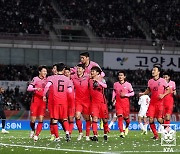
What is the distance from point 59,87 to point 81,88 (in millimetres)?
1148

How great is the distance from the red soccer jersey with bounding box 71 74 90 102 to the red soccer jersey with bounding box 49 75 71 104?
1000 mm

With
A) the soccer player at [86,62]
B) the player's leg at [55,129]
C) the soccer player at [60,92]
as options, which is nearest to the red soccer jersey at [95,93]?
the soccer player at [86,62]

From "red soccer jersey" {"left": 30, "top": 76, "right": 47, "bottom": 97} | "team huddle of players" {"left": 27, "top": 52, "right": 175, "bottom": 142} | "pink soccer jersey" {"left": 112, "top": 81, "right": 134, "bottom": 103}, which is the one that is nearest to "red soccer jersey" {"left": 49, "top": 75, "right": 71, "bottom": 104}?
"team huddle of players" {"left": 27, "top": 52, "right": 175, "bottom": 142}

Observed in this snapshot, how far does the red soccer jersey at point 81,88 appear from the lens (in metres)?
18.1

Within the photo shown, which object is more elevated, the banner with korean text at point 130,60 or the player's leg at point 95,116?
the banner with korean text at point 130,60

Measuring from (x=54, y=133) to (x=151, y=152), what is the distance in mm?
4702

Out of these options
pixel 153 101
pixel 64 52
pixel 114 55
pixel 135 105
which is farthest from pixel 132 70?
pixel 153 101

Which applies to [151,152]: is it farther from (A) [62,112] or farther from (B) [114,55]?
(B) [114,55]

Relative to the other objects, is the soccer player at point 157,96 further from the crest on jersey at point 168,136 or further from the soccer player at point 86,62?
the crest on jersey at point 168,136

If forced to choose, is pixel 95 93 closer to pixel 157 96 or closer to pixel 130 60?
pixel 157 96

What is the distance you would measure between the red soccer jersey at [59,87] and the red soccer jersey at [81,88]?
39.4 inches

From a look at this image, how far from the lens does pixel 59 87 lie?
17.2 m

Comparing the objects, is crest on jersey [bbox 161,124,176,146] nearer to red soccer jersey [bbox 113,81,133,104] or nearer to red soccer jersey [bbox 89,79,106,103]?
red soccer jersey [bbox 89,79,106,103]

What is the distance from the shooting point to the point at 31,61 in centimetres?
5084
